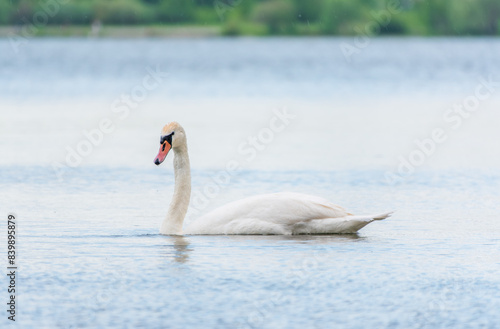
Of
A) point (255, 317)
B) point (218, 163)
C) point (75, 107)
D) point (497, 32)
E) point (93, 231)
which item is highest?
point (497, 32)

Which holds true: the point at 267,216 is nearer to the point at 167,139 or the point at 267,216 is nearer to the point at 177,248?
the point at 177,248

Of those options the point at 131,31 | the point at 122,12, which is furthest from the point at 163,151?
the point at 131,31

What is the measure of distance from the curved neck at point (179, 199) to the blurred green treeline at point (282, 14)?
99.3m

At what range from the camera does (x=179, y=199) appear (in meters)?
13.1

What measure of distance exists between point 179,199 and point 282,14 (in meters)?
112

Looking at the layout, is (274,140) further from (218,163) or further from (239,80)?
(239,80)

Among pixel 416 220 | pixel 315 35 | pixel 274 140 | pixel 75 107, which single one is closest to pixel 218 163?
pixel 274 140

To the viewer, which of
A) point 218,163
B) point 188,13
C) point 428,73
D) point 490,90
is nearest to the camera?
point 218,163

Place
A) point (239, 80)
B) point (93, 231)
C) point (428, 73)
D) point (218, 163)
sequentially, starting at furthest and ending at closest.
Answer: point (428, 73), point (239, 80), point (218, 163), point (93, 231)

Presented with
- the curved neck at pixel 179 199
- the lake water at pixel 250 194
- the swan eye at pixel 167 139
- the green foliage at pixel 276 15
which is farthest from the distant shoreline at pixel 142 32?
the swan eye at pixel 167 139

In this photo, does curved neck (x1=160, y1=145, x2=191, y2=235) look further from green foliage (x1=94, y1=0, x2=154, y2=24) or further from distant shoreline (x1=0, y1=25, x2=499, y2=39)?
distant shoreline (x1=0, y1=25, x2=499, y2=39)

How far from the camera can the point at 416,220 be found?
45.3ft

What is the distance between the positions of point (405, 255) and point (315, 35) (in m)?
123

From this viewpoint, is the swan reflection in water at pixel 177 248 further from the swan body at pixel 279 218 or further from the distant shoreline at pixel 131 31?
the distant shoreline at pixel 131 31
